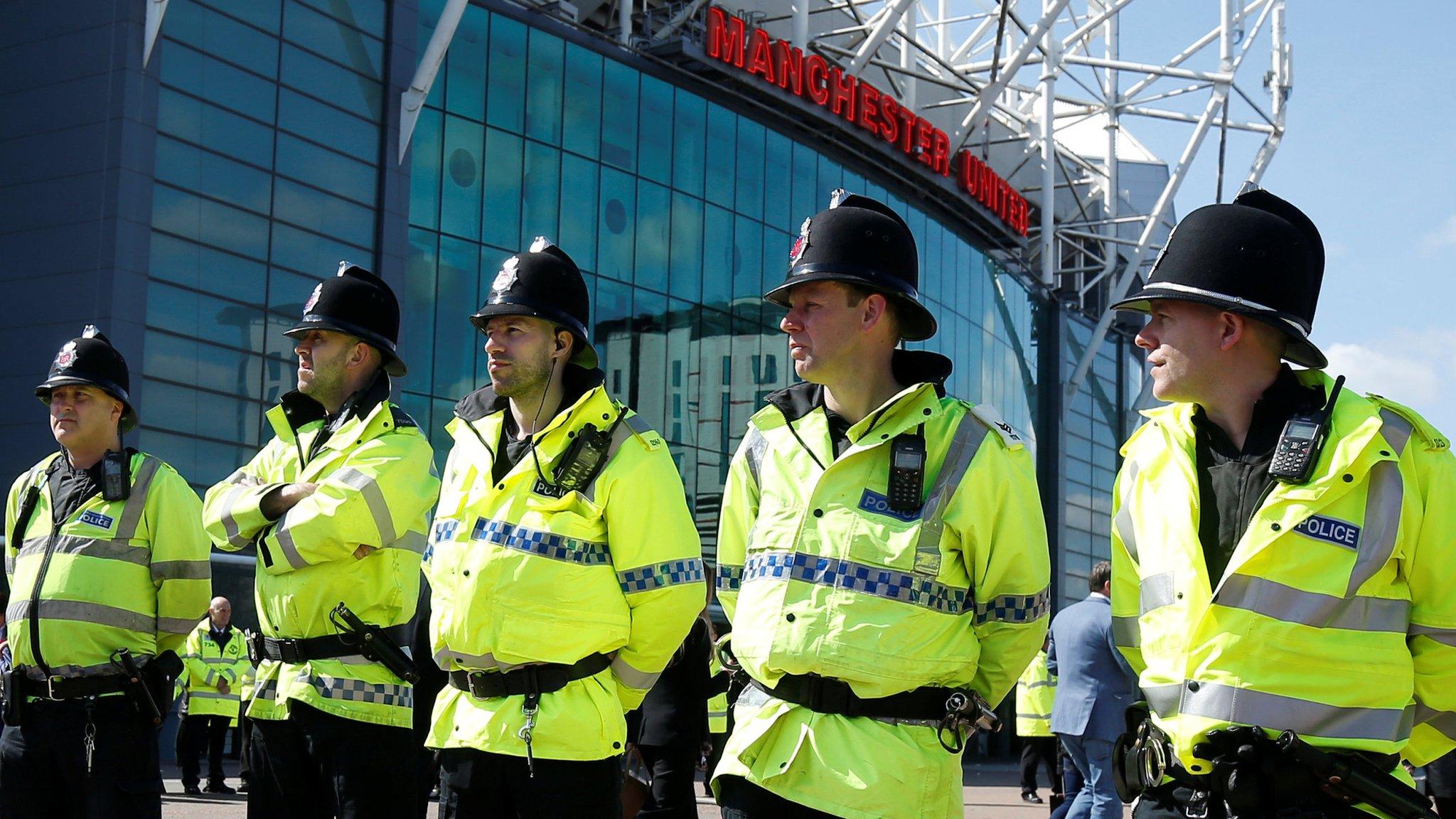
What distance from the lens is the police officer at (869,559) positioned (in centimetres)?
410

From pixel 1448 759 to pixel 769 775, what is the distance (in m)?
5.52

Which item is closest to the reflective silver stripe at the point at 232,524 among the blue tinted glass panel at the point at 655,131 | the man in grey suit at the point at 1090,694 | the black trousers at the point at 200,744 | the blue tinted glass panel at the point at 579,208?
the man in grey suit at the point at 1090,694

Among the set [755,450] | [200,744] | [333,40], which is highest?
[333,40]

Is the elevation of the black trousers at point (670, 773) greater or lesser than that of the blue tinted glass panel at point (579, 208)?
lesser

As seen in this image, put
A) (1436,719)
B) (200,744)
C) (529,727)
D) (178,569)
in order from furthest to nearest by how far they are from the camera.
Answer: (200,744)
(178,569)
(529,727)
(1436,719)

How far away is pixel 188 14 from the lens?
22.1 m

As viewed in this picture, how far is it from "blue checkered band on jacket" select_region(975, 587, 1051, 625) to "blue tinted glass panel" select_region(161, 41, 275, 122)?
20171mm

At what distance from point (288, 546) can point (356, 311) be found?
3.51 ft

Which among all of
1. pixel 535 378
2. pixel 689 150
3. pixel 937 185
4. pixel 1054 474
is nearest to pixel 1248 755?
pixel 535 378

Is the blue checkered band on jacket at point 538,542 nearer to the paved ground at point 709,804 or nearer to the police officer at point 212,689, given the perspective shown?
the paved ground at point 709,804

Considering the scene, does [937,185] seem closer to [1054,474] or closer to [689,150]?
[689,150]

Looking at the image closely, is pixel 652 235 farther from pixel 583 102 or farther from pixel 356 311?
pixel 356 311

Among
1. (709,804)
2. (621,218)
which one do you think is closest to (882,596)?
(709,804)

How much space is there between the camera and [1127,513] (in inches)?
156
